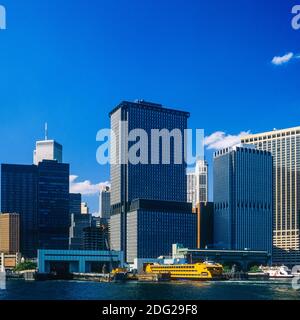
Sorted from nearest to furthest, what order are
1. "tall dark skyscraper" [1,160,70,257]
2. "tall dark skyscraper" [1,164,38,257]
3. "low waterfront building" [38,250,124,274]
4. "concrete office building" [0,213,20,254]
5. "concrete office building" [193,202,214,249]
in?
"low waterfront building" [38,250,124,274], "concrete office building" [193,202,214,249], "concrete office building" [0,213,20,254], "tall dark skyscraper" [1,160,70,257], "tall dark skyscraper" [1,164,38,257]

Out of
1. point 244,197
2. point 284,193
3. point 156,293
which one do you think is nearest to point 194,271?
point 156,293

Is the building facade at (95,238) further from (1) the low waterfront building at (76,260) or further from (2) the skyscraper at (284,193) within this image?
A: (2) the skyscraper at (284,193)

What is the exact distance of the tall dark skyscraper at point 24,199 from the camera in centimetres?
13338

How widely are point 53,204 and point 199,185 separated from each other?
41.3 meters

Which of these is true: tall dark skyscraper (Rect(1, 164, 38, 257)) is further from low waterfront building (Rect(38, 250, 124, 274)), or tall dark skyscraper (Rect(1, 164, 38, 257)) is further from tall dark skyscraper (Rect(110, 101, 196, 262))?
low waterfront building (Rect(38, 250, 124, 274))

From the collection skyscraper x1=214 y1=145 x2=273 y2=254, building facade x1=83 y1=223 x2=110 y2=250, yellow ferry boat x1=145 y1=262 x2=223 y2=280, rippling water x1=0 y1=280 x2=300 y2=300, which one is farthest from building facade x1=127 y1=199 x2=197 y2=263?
rippling water x1=0 y1=280 x2=300 y2=300

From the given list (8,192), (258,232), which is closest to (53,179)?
(8,192)

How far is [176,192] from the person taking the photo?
385 ft

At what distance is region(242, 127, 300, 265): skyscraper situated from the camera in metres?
130

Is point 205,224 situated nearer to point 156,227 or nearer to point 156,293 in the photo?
point 156,227

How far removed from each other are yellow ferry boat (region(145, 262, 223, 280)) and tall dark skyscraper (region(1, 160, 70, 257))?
6103 cm

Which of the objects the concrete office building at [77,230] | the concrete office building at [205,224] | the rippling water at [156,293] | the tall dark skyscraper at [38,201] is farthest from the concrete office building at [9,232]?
the rippling water at [156,293]
